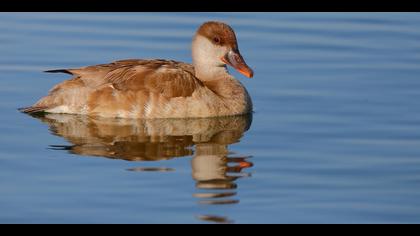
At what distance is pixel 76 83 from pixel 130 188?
4.21 m

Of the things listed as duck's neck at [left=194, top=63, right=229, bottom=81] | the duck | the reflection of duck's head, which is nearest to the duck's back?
the duck

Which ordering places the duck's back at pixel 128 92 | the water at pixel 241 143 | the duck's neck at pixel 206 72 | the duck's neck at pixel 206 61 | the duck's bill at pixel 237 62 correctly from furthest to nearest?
the duck's neck at pixel 206 72 → the duck's neck at pixel 206 61 → the duck's bill at pixel 237 62 → the duck's back at pixel 128 92 → the water at pixel 241 143

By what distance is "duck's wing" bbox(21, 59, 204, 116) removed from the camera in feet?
47.2

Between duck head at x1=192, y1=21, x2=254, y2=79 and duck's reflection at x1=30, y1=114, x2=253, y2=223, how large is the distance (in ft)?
2.56

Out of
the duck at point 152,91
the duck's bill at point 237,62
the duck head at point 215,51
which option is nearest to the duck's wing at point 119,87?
the duck at point 152,91

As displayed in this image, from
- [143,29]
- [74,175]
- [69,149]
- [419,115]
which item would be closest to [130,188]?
[74,175]

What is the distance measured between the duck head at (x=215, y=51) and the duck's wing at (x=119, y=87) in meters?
0.31

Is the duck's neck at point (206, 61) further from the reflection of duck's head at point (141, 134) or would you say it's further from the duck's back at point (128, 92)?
the reflection of duck's head at point (141, 134)

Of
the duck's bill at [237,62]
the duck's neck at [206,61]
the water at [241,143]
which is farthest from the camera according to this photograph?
the duck's neck at [206,61]

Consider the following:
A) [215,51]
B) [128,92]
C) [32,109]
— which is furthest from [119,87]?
[215,51]

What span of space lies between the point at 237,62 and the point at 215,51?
338 mm

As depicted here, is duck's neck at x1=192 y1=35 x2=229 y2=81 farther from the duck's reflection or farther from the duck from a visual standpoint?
the duck's reflection

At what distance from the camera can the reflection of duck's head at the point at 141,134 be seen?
12.3m

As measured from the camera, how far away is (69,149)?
12391 millimetres
